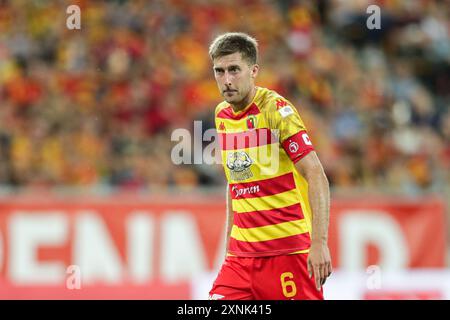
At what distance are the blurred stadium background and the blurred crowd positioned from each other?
24 mm

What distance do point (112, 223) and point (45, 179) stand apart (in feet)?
4.54

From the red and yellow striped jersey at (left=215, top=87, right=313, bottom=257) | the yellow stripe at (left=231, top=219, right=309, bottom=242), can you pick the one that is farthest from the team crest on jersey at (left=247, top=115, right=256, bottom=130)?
the yellow stripe at (left=231, top=219, right=309, bottom=242)

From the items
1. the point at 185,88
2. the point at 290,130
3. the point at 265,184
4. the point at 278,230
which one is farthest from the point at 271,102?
the point at 185,88

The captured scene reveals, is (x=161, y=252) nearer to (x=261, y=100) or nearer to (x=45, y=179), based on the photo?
(x=45, y=179)

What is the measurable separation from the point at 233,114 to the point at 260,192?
53 centimetres

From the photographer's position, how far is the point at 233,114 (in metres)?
6.14

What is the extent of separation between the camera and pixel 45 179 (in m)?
11.2

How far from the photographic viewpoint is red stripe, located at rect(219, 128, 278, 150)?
5.91 m

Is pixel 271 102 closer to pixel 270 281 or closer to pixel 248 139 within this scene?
pixel 248 139

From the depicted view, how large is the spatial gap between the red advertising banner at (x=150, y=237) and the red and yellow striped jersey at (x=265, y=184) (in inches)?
155

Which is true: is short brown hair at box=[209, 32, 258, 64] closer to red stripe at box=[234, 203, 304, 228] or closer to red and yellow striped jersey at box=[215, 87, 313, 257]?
red and yellow striped jersey at box=[215, 87, 313, 257]

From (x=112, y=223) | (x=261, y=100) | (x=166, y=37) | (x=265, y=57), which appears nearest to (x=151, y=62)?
(x=166, y=37)

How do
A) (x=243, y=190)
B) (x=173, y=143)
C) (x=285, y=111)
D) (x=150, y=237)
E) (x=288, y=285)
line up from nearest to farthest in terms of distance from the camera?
1. (x=285, y=111)
2. (x=288, y=285)
3. (x=243, y=190)
4. (x=150, y=237)
5. (x=173, y=143)

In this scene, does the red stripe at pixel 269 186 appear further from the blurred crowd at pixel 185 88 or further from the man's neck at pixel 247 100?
the blurred crowd at pixel 185 88
